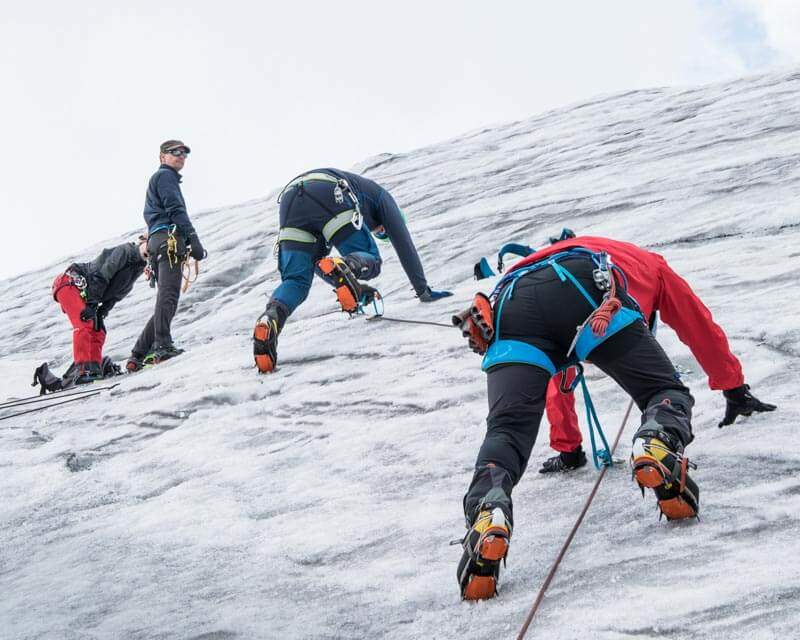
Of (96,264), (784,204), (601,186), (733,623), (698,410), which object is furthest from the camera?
(601,186)

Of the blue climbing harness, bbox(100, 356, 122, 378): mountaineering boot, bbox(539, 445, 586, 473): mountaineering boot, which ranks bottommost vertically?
bbox(539, 445, 586, 473): mountaineering boot

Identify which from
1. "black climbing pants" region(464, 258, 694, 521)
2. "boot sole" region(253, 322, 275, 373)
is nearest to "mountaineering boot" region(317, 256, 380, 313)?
"boot sole" region(253, 322, 275, 373)

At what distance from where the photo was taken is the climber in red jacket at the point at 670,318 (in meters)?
3.30

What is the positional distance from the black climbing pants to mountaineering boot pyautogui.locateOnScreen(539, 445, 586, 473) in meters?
0.64

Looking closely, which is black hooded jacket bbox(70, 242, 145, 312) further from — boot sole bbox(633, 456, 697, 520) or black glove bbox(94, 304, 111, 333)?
boot sole bbox(633, 456, 697, 520)

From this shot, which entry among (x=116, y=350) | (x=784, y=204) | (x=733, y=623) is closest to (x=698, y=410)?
(x=733, y=623)

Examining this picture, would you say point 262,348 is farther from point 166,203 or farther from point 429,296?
point 166,203

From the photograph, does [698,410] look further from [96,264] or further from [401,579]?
[96,264]

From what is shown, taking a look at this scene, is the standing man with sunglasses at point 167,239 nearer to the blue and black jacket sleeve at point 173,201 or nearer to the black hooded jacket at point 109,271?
the blue and black jacket sleeve at point 173,201

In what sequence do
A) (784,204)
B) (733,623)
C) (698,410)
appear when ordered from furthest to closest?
(784,204) → (698,410) → (733,623)

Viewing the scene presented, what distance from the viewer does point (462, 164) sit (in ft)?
50.0

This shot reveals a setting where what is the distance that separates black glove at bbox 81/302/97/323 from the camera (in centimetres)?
811

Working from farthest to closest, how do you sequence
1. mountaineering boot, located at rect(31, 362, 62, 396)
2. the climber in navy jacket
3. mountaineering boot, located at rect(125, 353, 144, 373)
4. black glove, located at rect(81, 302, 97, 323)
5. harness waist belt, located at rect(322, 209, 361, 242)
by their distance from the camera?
mountaineering boot, located at rect(31, 362, 62, 396) < black glove, located at rect(81, 302, 97, 323) < mountaineering boot, located at rect(125, 353, 144, 373) < harness waist belt, located at rect(322, 209, 361, 242) < the climber in navy jacket

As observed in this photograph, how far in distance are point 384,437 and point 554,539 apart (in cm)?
154
